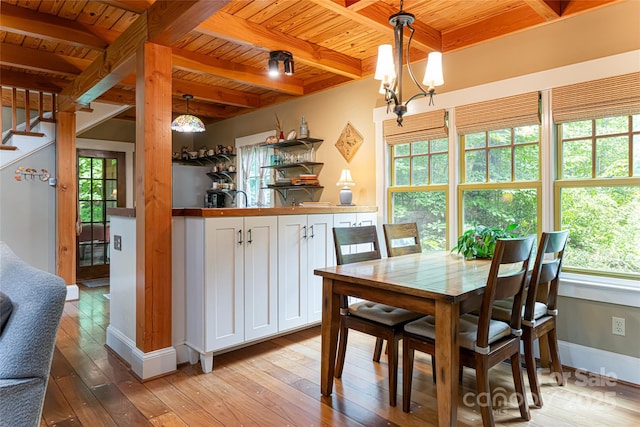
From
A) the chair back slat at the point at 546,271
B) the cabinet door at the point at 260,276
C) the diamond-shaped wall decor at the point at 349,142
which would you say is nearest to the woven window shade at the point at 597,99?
the chair back slat at the point at 546,271

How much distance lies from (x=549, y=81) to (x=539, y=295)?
1479 mm

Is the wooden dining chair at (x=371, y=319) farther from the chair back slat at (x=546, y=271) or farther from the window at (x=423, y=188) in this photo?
the window at (x=423, y=188)

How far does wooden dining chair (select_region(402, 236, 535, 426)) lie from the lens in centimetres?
176

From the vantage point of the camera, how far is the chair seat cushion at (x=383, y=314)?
2.14 meters

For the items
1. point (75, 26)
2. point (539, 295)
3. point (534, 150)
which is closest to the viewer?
point (539, 295)

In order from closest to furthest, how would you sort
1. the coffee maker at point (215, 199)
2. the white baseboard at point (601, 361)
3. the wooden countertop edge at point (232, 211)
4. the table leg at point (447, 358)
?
the table leg at point (447, 358), the white baseboard at point (601, 361), the wooden countertop edge at point (232, 211), the coffee maker at point (215, 199)

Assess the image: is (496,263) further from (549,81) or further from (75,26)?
(75,26)

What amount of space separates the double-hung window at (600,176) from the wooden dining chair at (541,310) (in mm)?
566

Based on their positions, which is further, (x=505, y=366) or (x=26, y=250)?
(x=26, y=250)

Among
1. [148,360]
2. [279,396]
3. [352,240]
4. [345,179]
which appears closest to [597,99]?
[352,240]

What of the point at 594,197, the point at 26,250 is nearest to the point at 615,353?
the point at 594,197

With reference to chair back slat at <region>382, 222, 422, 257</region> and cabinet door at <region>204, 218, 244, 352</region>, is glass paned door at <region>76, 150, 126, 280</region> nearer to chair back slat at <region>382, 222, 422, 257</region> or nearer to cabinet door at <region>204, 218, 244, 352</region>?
cabinet door at <region>204, 218, 244, 352</region>

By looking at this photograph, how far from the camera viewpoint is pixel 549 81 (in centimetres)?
273

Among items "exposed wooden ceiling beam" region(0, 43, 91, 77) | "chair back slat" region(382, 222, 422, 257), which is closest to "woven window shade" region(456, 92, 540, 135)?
"chair back slat" region(382, 222, 422, 257)
